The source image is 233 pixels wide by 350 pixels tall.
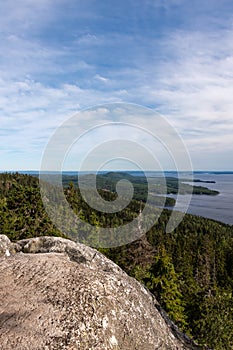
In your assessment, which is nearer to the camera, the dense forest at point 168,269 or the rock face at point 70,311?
the rock face at point 70,311

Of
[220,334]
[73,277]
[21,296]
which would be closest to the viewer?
[21,296]

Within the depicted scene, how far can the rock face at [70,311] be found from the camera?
7168mm

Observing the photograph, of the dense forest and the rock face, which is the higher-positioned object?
the rock face

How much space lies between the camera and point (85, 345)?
720cm

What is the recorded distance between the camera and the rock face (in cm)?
717

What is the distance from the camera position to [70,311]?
772 centimetres

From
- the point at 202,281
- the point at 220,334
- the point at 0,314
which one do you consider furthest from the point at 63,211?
the point at 0,314

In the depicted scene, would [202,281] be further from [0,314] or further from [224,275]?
[0,314]

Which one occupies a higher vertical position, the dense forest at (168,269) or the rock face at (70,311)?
the rock face at (70,311)

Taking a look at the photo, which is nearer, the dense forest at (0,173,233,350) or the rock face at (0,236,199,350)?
the rock face at (0,236,199,350)

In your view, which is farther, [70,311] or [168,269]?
[168,269]

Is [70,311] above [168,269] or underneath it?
above

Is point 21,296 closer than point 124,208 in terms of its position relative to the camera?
Yes

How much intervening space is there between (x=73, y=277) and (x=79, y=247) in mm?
3540
